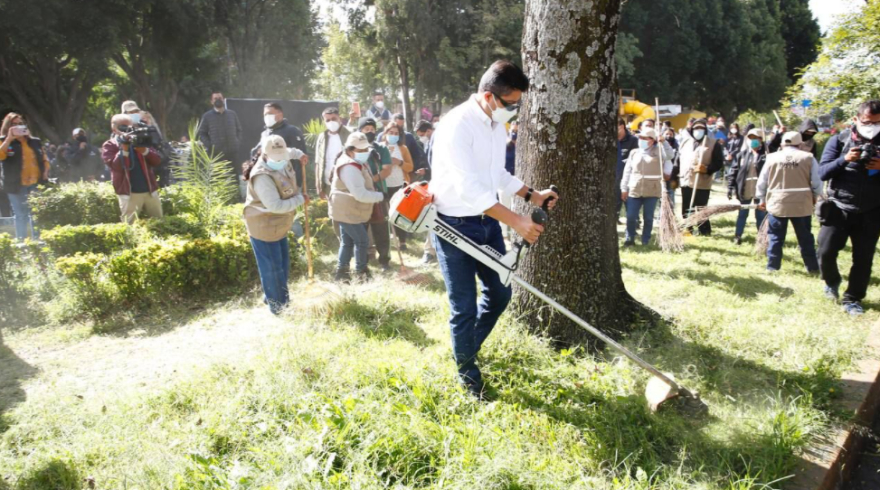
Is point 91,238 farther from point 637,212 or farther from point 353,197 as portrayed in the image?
point 637,212

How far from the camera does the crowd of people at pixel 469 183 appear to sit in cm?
319

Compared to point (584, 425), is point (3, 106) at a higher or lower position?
higher

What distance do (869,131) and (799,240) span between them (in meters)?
1.85

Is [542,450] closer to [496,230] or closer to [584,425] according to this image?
[584,425]

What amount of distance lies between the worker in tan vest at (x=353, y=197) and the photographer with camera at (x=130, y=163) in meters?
2.99

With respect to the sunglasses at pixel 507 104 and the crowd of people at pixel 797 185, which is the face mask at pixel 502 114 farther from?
the crowd of people at pixel 797 185

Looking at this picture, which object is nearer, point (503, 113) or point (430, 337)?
point (503, 113)

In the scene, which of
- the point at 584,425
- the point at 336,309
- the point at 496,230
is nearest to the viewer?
the point at 584,425

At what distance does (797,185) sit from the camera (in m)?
6.33

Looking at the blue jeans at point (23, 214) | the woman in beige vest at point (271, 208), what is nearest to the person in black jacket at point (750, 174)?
the woman in beige vest at point (271, 208)

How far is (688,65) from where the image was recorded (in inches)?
1204

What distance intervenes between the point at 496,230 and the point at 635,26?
30332 mm

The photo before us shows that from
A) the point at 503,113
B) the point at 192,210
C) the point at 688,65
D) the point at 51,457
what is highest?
the point at 688,65

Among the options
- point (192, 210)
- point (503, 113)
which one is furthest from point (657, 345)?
point (192, 210)
